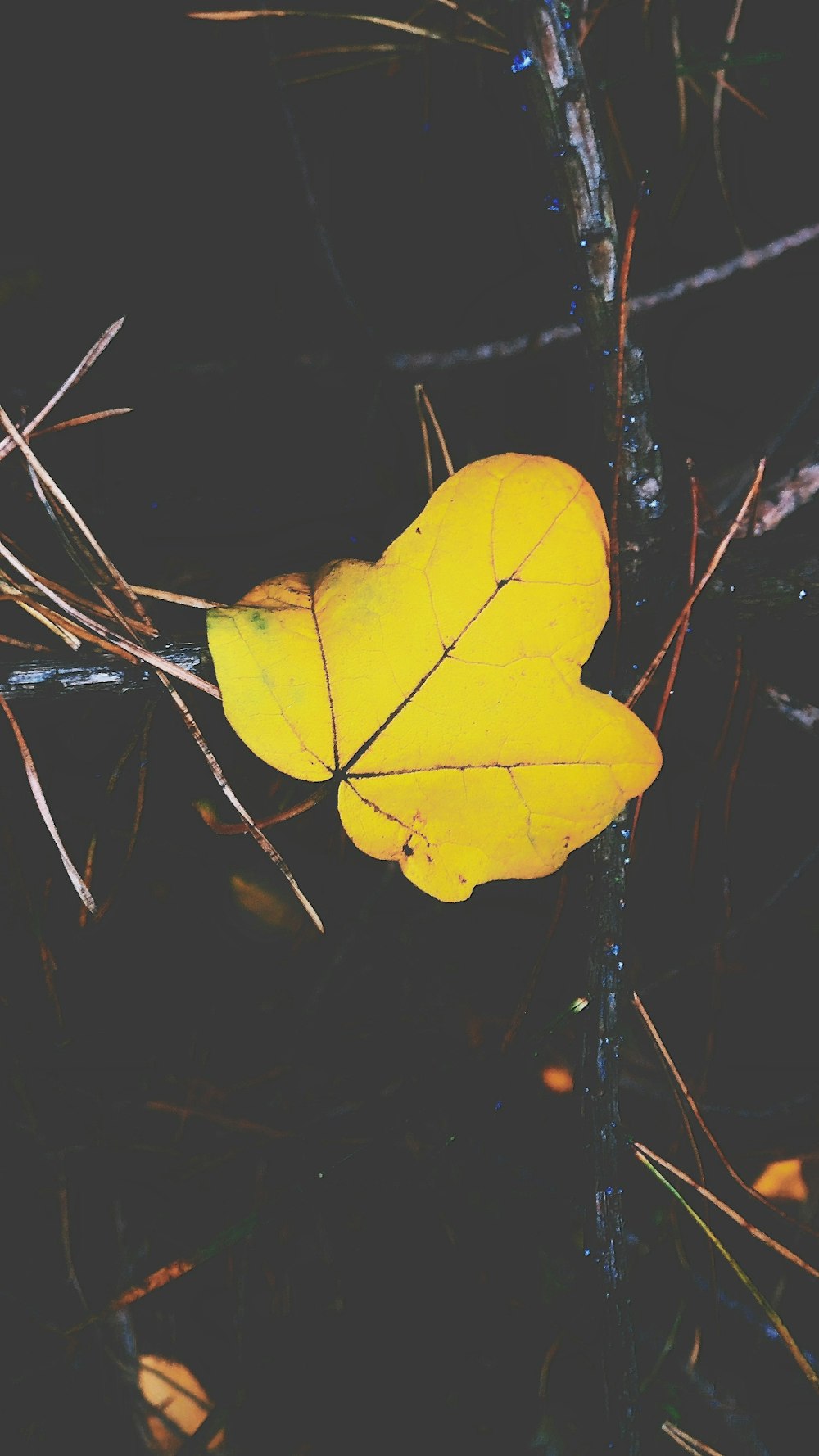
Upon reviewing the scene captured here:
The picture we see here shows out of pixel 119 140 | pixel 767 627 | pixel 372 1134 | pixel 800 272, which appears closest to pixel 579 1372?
pixel 372 1134

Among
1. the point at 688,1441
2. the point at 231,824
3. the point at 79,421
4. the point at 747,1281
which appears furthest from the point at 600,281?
the point at 688,1441

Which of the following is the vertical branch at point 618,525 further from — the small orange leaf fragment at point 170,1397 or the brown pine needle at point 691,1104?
the small orange leaf fragment at point 170,1397

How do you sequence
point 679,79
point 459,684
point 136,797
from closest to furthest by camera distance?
point 459,684, point 679,79, point 136,797

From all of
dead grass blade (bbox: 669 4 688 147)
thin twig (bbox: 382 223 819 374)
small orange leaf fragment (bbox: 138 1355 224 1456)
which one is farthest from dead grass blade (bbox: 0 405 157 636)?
small orange leaf fragment (bbox: 138 1355 224 1456)

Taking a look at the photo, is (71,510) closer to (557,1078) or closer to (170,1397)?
(557,1078)

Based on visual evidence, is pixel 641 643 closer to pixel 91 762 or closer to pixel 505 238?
pixel 505 238

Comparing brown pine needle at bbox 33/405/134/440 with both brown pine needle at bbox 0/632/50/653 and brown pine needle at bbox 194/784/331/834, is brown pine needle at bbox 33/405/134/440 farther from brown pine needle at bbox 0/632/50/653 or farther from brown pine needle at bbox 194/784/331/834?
brown pine needle at bbox 194/784/331/834

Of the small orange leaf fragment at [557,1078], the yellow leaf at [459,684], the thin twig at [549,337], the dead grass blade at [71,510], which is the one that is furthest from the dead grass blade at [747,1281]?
the thin twig at [549,337]
